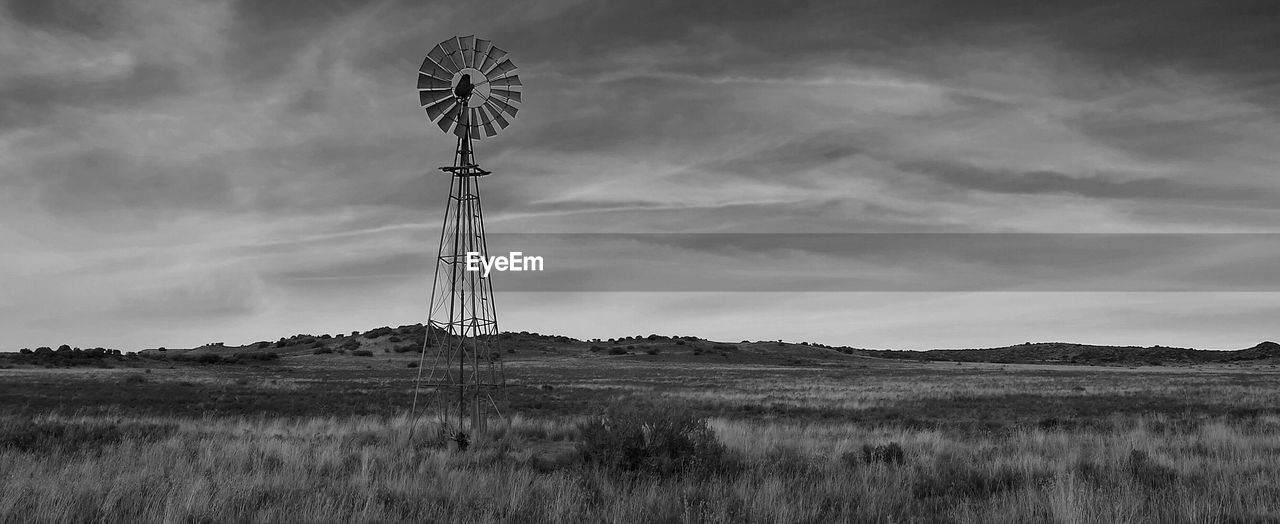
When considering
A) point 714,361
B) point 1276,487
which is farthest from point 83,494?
point 714,361

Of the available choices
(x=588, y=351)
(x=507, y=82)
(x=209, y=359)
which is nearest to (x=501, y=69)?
(x=507, y=82)

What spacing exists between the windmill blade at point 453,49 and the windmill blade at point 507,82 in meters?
0.89

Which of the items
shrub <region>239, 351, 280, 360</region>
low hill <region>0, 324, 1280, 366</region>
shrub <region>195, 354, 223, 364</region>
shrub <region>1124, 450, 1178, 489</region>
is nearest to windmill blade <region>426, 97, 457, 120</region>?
shrub <region>1124, 450, 1178, 489</region>

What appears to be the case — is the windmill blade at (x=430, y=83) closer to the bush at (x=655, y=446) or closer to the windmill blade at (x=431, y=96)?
the windmill blade at (x=431, y=96)

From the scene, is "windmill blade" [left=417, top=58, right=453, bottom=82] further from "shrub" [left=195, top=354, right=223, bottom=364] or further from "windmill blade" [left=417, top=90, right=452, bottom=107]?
"shrub" [left=195, top=354, right=223, bottom=364]

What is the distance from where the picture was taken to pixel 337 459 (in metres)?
11.6

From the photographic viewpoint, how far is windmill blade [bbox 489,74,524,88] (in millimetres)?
16969

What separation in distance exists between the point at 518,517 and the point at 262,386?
34.7 m

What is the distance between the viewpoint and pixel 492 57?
1677 centimetres

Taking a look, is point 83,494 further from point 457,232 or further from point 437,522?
point 457,232

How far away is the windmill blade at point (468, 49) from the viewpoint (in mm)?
16312

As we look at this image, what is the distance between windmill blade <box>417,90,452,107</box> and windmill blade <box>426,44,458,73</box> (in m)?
0.41

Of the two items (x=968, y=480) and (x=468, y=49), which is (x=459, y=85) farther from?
(x=968, y=480)

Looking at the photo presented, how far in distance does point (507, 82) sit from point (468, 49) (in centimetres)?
114
